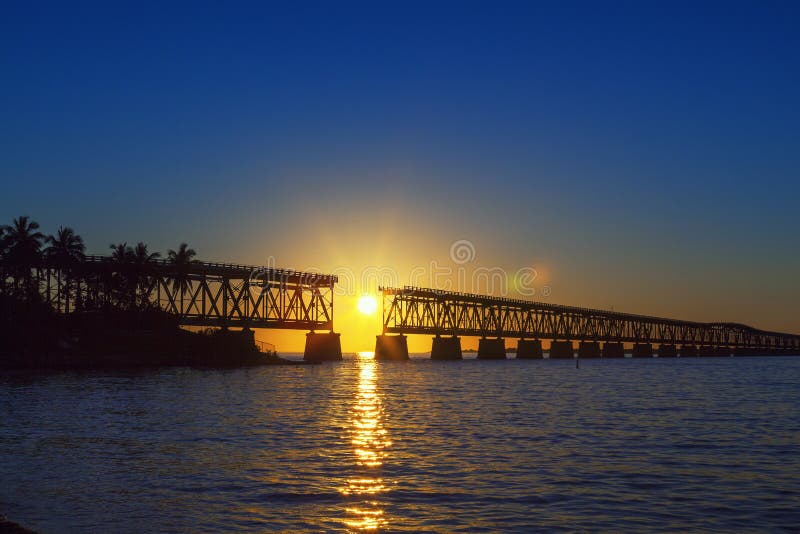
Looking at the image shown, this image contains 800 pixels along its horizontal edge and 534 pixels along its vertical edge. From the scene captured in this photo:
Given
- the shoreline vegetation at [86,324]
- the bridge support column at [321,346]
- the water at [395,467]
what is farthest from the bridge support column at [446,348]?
the water at [395,467]

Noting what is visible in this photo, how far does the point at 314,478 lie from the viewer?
23.1 meters

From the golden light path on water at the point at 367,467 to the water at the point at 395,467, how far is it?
8 centimetres

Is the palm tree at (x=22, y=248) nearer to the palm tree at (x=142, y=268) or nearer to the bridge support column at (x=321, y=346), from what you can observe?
the palm tree at (x=142, y=268)

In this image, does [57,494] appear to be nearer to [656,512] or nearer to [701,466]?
[656,512]

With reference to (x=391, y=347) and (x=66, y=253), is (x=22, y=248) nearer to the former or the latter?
(x=66, y=253)

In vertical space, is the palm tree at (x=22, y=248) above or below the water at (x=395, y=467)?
above

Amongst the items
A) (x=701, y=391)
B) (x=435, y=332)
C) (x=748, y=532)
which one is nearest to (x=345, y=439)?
(x=748, y=532)

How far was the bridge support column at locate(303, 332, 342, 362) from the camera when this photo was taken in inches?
5969

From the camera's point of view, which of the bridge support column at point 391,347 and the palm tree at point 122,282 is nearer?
the palm tree at point 122,282

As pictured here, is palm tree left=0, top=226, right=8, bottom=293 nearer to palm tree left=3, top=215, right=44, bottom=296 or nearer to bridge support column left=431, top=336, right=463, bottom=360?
palm tree left=3, top=215, right=44, bottom=296

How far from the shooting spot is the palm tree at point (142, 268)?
116188 mm

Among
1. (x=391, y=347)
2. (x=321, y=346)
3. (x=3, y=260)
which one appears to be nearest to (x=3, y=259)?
(x=3, y=260)

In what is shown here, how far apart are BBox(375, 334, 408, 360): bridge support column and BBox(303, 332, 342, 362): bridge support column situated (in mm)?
21334

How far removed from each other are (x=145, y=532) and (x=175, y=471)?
24.6ft
